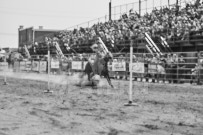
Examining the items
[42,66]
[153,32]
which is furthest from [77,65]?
[153,32]

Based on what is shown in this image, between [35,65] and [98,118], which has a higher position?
[35,65]

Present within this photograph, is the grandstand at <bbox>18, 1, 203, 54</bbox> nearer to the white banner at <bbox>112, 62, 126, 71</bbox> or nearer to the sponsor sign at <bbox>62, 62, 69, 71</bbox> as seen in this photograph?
the white banner at <bbox>112, 62, 126, 71</bbox>

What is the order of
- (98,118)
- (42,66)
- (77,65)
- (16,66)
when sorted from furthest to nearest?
(16,66)
(42,66)
(77,65)
(98,118)

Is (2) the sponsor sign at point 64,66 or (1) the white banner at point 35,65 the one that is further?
(1) the white banner at point 35,65

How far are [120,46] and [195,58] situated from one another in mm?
10189

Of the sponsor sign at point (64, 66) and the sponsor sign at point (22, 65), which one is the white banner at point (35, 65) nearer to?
the sponsor sign at point (22, 65)

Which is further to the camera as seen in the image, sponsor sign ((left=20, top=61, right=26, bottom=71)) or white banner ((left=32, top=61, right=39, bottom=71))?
sponsor sign ((left=20, top=61, right=26, bottom=71))

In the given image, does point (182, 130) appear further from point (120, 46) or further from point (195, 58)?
point (120, 46)

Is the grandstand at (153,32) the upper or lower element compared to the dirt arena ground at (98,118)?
upper

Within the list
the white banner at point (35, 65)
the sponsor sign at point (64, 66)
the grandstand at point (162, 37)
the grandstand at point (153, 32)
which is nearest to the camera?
the grandstand at point (162, 37)

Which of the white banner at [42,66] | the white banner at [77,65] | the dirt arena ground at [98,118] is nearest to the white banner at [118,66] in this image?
the white banner at [77,65]

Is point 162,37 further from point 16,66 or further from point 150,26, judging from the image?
point 16,66

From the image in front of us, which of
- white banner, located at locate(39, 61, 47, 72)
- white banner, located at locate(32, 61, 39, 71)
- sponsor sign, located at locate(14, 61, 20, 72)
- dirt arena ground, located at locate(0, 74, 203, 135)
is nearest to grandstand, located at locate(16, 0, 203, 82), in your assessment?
white banner, located at locate(39, 61, 47, 72)

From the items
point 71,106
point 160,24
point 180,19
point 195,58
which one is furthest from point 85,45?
point 71,106
